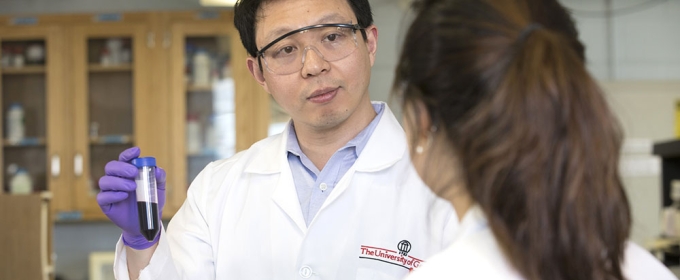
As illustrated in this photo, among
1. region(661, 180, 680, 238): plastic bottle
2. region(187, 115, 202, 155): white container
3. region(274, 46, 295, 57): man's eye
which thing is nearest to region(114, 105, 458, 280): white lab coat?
region(274, 46, 295, 57): man's eye

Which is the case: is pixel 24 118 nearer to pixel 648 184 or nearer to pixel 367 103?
→ pixel 367 103

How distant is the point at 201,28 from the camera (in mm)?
4105

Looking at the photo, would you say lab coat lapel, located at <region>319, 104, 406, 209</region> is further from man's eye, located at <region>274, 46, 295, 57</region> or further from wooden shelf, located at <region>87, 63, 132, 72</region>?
wooden shelf, located at <region>87, 63, 132, 72</region>

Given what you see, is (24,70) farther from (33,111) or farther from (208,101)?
(208,101)

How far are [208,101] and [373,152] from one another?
2729mm

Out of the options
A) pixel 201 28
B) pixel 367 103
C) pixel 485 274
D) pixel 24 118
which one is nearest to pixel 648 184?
pixel 201 28

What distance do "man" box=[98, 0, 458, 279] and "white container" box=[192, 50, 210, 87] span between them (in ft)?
8.00

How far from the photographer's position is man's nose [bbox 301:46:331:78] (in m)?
1.58

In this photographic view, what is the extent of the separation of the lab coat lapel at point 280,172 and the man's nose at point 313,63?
0.23m

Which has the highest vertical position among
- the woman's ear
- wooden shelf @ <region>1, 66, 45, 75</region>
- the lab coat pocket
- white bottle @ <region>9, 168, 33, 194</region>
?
wooden shelf @ <region>1, 66, 45, 75</region>

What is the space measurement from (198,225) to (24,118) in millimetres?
3051

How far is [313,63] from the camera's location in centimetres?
158

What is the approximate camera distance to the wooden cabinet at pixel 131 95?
409 centimetres

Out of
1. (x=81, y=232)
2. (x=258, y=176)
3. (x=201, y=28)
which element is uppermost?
(x=201, y=28)
